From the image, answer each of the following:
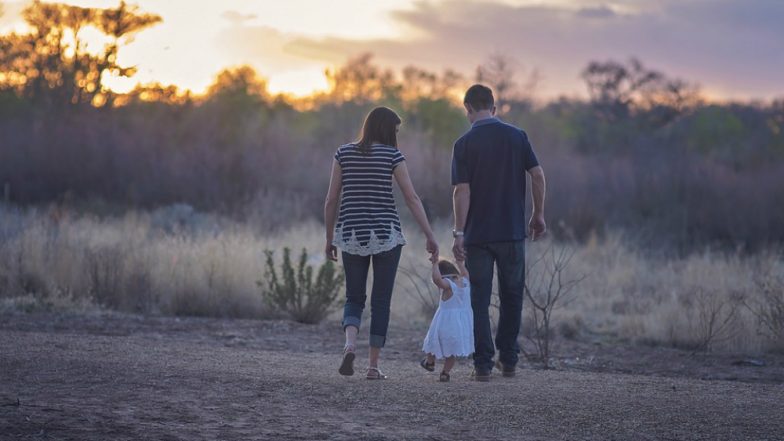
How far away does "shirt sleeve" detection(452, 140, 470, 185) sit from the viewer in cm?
791

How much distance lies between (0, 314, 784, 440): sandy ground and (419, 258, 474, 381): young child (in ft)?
0.83

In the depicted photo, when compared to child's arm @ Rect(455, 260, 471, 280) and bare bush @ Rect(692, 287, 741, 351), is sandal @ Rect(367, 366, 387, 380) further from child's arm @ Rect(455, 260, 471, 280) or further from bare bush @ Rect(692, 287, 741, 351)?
bare bush @ Rect(692, 287, 741, 351)

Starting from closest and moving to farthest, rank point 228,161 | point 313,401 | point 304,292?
1. point 313,401
2. point 304,292
3. point 228,161

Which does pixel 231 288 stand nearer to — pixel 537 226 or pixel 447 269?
pixel 447 269

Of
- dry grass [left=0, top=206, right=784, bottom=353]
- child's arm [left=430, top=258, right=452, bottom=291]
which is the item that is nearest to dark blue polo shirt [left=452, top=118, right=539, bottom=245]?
child's arm [left=430, top=258, right=452, bottom=291]

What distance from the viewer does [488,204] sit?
7891 millimetres

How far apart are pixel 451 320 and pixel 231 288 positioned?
21.9 ft

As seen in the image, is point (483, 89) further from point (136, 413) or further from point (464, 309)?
point (136, 413)

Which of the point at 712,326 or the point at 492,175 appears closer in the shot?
the point at 492,175

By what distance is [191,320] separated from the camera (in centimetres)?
1297

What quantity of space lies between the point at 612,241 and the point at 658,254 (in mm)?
1015

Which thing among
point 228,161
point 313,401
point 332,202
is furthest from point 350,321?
point 228,161

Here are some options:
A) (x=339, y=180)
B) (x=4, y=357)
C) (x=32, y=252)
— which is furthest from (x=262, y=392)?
(x=32, y=252)

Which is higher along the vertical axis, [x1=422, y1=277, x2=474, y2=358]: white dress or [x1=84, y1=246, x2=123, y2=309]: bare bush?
[x1=422, y1=277, x2=474, y2=358]: white dress
